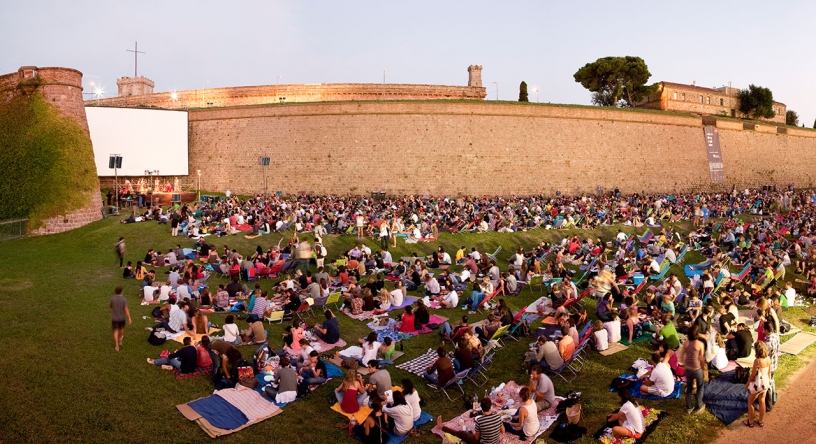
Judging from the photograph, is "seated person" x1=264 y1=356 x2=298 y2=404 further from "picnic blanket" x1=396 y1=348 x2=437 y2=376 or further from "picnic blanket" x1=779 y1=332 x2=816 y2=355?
"picnic blanket" x1=779 y1=332 x2=816 y2=355

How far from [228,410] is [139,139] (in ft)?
88.2

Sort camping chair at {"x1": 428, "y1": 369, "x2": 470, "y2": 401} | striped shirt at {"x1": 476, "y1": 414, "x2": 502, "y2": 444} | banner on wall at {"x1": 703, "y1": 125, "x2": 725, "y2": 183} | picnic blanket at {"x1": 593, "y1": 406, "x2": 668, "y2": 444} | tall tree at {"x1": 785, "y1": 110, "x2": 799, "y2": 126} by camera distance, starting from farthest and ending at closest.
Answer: tall tree at {"x1": 785, "y1": 110, "x2": 799, "y2": 126} → banner on wall at {"x1": 703, "y1": 125, "x2": 725, "y2": 183} → camping chair at {"x1": 428, "y1": 369, "x2": 470, "y2": 401} → picnic blanket at {"x1": 593, "y1": 406, "x2": 668, "y2": 444} → striped shirt at {"x1": 476, "y1": 414, "x2": 502, "y2": 444}

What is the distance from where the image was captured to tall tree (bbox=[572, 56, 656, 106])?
168 feet

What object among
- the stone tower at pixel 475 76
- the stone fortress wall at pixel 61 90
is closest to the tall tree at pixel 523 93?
the stone tower at pixel 475 76

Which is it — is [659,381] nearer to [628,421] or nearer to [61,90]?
[628,421]

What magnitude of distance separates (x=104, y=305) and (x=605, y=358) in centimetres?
1073

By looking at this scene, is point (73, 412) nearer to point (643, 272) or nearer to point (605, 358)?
point (605, 358)

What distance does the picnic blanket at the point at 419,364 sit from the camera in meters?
Result: 8.65

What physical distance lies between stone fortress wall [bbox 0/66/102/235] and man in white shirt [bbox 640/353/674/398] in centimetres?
2187

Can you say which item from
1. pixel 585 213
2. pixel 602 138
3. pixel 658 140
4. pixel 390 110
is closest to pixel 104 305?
pixel 585 213

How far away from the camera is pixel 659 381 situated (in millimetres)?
7445

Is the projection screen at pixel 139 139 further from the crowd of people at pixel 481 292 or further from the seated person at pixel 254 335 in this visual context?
the seated person at pixel 254 335

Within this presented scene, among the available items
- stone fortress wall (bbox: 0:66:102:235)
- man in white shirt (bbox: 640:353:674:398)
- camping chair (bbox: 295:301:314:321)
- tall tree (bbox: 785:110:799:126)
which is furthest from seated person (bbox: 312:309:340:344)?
tall tree (bbox: 785:110:799:126)

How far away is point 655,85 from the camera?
5403 centimetres
